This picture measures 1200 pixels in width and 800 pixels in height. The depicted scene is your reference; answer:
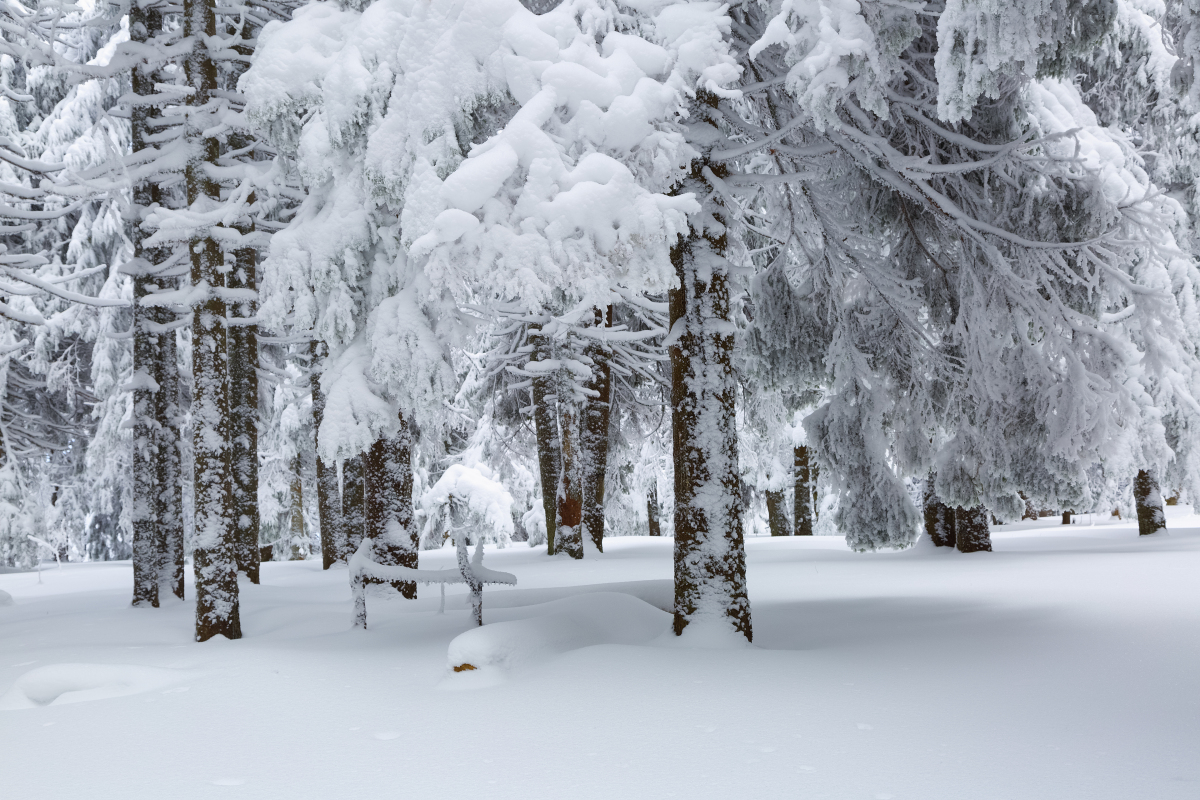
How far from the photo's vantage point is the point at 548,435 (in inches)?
680

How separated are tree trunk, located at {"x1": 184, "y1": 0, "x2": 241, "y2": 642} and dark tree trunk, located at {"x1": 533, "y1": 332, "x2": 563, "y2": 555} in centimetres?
851

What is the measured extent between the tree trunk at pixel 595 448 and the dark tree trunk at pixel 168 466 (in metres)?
7.78

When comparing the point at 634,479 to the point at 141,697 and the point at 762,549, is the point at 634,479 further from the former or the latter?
the point at 141,697

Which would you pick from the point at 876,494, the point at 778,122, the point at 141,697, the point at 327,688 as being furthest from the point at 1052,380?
the point at 141,697

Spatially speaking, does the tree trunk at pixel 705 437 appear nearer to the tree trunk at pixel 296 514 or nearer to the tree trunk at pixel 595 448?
the tree trunk at pixel 595 448

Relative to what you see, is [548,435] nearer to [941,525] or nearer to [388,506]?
[941,525]

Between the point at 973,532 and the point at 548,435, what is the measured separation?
775 centimetres

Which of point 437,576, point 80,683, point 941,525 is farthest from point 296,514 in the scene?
point 80,683

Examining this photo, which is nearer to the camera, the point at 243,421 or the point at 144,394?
the point at 144,394

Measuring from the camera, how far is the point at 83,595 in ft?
42.3

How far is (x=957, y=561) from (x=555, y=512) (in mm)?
7184

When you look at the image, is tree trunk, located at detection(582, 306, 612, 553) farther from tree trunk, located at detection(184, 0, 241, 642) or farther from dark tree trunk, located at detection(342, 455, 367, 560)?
tree trunk, located at detection(184, 0, 241, 642)

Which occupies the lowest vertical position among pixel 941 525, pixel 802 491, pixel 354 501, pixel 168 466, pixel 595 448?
pixel 941 525

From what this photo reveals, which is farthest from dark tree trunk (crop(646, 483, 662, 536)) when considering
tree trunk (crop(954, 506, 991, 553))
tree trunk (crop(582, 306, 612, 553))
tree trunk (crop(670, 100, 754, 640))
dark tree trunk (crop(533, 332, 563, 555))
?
tree trunk (crop(670, 100, 754, 640))
